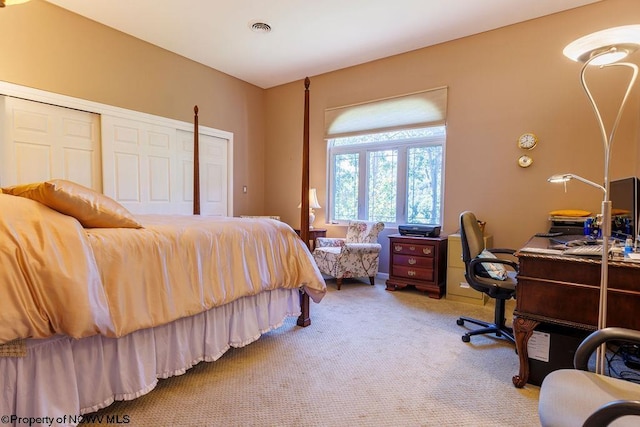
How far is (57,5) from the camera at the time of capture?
299cm

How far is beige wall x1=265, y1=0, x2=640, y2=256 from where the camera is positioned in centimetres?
291

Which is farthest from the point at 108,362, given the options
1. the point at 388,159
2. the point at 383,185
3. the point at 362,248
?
the point at 388,159

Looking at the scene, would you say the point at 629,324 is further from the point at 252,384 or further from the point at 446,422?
the point at 252,384

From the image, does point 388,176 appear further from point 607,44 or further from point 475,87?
point 607,44

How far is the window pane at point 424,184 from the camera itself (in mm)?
3863

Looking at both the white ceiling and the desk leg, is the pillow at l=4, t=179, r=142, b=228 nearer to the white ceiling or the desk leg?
the desk leg

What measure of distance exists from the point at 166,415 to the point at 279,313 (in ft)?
3.22

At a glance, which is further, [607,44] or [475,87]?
[475,87]

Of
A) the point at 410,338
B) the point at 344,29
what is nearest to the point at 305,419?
the point at 410,338

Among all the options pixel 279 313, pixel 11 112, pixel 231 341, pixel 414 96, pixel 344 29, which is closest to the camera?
pixel 231 341

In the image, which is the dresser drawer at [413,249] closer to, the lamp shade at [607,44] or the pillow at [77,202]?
the lamp shade at [607,44]

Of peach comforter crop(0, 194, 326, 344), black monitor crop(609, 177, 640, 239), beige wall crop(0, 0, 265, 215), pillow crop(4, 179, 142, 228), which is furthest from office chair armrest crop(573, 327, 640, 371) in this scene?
beige wall crop(0, 0, 265, 215)

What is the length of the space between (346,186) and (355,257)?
1227 millimetres

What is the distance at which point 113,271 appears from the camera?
139cm
